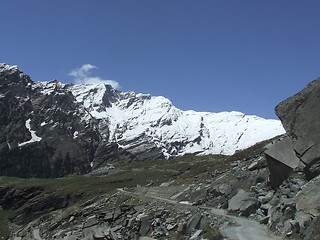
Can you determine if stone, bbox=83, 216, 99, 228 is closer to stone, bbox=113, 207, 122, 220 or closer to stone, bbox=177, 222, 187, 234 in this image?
stone, bbox=113, 207, 122, 220

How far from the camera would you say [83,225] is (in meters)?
38.1

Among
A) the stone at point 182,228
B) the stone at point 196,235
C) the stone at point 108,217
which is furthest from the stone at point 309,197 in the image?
the stone at point 108,217

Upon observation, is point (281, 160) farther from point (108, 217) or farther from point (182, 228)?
point (108, 217)

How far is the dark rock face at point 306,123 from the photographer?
1984 cm

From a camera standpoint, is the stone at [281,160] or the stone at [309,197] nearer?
the stone at [309,197]

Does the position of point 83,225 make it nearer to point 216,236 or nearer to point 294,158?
point 216,236

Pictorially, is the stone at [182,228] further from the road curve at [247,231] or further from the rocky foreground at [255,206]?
the road curve at [247,231]

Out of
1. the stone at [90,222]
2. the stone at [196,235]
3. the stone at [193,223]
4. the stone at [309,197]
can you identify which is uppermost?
the stone at [90,222]

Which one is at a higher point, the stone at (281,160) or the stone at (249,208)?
the stone at (281,160)

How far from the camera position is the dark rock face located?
1984 centimetres

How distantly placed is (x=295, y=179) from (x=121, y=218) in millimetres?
19431

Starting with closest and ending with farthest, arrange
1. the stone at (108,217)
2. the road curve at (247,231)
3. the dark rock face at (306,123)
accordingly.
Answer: the road curve at (247,231), the dark rock face at (306,123), the stone at (108,217)

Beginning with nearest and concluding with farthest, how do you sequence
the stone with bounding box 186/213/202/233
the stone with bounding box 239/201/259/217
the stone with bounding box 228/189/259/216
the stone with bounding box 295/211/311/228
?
the stone with bounding box 295/211/311/228 → the stone with bounding box 186/213/202/233 → the stone with bounding box 239/201/259/217 → the stone with bounding box 228/189/259/216

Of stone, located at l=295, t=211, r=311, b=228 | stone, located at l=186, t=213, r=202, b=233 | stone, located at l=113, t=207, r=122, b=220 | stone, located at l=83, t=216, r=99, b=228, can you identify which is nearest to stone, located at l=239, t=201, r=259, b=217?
stone, located at l=186, t=213, r=202, b=233
